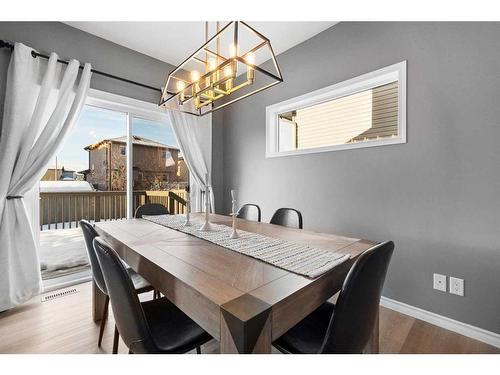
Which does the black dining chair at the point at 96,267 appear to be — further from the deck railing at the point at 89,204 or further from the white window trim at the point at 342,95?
the white window trim at the point at 342,95

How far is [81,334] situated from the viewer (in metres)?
1.68

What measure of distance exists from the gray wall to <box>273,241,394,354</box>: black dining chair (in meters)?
1.28

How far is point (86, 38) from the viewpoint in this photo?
254 cm

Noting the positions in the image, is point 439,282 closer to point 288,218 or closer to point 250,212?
point 288,218

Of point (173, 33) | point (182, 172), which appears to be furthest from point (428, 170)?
point (182, 172)

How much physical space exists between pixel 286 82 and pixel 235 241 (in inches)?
90.6

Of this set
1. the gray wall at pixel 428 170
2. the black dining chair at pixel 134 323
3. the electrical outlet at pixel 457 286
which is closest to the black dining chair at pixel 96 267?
the black dining chair at pixel 134 323

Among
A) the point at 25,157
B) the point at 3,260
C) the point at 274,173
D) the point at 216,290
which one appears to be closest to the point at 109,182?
the point at 25,157

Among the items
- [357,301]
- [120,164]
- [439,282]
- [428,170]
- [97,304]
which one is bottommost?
[97,304]

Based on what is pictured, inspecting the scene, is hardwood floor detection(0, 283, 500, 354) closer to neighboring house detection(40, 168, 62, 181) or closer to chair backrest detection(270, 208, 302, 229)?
chair backrest detection(270, 208, 302, 229)

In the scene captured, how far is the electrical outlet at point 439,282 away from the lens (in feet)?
5.83

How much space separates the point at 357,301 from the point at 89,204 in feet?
12.4

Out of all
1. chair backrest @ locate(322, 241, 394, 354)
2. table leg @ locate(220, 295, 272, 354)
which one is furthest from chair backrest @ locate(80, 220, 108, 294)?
chair backrest @ locate(322, 241, 394, 354)
